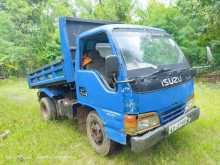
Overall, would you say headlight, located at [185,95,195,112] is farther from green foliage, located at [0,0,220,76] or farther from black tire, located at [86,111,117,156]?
green foliage, located at [0,0,220,76]

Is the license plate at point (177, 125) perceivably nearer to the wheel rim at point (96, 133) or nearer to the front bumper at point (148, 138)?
the front bumper at point (148, 138)

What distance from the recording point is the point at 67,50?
4.39 meters

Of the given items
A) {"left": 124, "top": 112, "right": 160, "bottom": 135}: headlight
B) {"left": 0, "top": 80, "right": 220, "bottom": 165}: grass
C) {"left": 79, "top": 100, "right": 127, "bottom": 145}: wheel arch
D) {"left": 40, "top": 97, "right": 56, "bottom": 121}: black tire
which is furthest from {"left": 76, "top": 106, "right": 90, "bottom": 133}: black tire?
{"left": 124, "top": 112, "right": 160, "bottom": 135}: headlight

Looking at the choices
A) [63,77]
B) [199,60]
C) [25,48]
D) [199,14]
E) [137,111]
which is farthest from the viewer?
[25,48]

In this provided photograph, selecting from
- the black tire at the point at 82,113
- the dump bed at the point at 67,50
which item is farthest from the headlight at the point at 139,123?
the dump bed at the point at 67,50

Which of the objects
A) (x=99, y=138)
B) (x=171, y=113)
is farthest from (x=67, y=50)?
(x=171, y=113)

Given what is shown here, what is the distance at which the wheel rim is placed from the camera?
396 cm

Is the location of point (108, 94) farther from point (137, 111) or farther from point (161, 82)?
point (161, 82)

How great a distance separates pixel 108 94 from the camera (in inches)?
136

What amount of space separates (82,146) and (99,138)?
2.05ft

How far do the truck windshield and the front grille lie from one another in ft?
2.40

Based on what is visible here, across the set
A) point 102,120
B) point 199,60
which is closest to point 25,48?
point 199,60

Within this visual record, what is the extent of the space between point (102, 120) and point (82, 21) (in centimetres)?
233

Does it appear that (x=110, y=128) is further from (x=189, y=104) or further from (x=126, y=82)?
(x=189, y=104)
